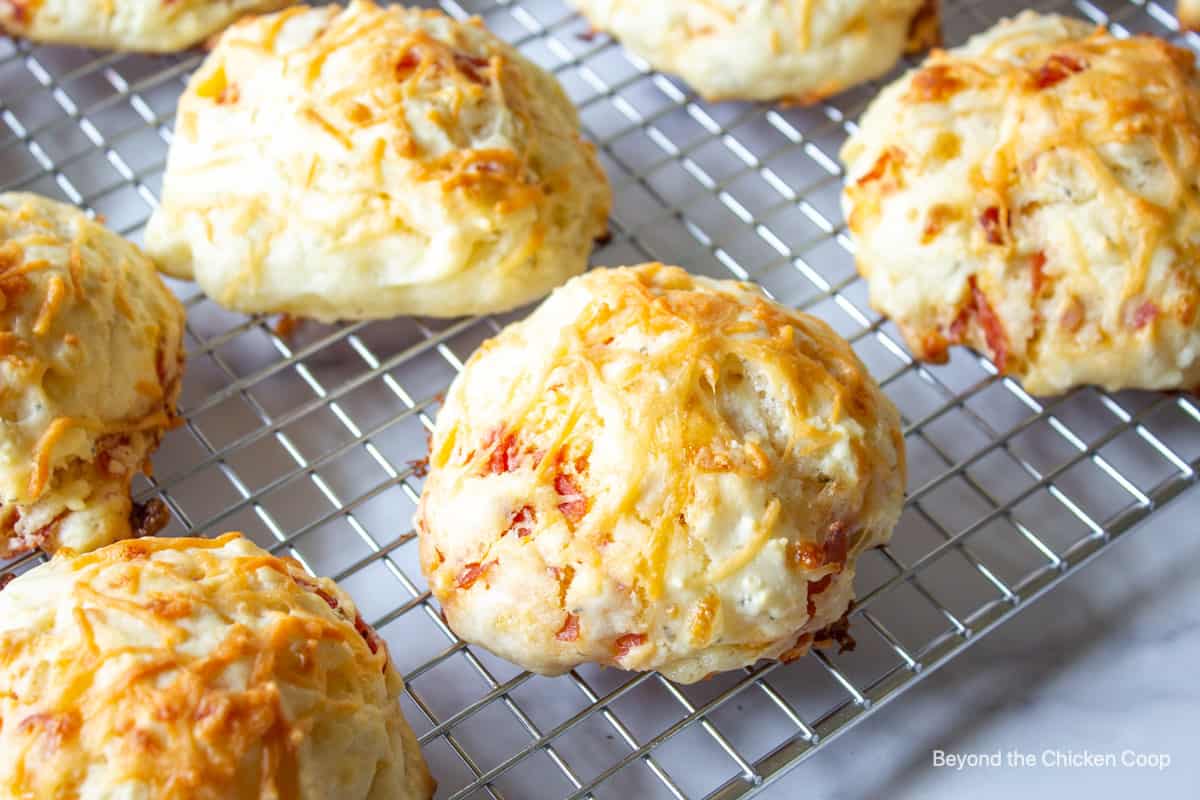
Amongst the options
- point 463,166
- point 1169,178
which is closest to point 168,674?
point 463,166

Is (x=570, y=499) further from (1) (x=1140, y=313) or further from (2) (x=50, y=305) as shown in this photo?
(1) (x=1140, y=313)

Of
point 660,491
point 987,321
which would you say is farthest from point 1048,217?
point 660,491

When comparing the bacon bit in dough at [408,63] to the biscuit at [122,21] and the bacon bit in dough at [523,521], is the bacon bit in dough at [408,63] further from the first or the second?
the bacon bit in dough at [523,521]

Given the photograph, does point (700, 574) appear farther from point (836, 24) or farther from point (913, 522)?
point (836, 24)

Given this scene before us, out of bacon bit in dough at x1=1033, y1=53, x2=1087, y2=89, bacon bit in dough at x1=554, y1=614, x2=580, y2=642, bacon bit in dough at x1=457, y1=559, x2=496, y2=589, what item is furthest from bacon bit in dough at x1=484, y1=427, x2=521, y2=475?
bacon bit in dough at x1=1033, y1=53, x2=1087, y2=89

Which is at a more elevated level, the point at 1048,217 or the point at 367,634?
the point at 1048,217

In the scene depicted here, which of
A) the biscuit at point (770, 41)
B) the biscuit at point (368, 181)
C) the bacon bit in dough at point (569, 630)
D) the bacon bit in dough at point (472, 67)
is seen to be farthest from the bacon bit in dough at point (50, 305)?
the biscuit at point (770, 41)
